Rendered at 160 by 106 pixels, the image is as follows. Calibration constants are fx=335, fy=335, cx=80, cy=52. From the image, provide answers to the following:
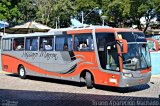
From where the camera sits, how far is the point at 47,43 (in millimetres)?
17375

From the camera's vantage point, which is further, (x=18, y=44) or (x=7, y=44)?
(x=7, y=44)

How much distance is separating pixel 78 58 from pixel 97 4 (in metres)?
39.2

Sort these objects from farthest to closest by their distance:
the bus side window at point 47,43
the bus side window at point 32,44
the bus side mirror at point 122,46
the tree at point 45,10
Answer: the tree at point 45,10 → the bus side window at point 32,44 → the bus side window at point 47,43 → the bus side mirror at point 122,46

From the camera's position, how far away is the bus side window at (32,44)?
18125 mm

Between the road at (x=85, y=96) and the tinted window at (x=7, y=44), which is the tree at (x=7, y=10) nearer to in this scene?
the tinted window at (x=7, y=44)

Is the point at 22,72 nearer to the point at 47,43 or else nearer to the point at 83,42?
the point at 47,43

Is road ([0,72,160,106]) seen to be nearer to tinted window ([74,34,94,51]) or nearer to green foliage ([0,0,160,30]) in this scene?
tinted window ([74,34,94,51])

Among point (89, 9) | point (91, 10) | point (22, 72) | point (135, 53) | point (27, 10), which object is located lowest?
point (22, 72)

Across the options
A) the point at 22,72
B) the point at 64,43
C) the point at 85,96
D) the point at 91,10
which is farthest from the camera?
the point at 91,10

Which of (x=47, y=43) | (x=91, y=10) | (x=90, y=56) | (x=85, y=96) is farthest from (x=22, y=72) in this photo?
(x=91, y=10)

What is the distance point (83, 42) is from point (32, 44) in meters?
4.28

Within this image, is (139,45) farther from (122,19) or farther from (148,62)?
(122,19)

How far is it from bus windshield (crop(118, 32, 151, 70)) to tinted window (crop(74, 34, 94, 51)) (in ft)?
5.15

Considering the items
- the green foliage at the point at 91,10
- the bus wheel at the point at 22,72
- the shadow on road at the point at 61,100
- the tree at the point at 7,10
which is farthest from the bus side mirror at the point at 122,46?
the green foliage at the point at 91,10
